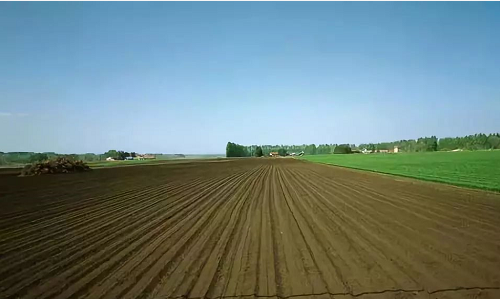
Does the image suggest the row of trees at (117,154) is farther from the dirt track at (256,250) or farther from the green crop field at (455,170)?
the dirt track at (256,250)

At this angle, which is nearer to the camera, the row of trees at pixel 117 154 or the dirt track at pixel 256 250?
the dirt track at pixel 256 250

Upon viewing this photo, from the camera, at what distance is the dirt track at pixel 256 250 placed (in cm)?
538

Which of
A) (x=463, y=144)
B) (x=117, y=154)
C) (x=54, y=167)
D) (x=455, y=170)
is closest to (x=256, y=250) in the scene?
(x=455, y=170)

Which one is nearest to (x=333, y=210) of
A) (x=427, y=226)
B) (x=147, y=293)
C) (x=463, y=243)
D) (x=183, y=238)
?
(x=427, y=226)

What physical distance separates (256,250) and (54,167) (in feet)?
122

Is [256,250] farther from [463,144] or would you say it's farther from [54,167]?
[463,144]

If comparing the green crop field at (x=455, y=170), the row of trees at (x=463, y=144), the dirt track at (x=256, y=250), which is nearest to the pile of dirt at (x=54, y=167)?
the dirt track at (x=256, y=250)

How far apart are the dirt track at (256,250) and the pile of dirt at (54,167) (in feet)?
84.3

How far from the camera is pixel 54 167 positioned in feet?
125

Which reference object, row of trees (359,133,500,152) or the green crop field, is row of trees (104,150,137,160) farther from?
row of trees (359,133,500,152)

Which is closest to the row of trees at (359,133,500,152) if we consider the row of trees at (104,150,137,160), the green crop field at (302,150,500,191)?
the green crop field at (302,150,500,191)

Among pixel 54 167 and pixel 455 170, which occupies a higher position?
pixel 54 167

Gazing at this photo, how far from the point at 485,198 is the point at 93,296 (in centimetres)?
1464

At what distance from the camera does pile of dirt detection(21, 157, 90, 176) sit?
36.2 metres
